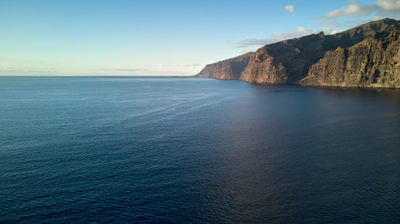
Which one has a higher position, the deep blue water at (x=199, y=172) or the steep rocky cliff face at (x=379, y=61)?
the steep rocky cliff face at (x=379, y=61)

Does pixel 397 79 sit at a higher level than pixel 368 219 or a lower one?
higher

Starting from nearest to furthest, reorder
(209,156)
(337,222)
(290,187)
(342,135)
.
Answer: (337,222) → (290,187) → (209,156) → (342,135)

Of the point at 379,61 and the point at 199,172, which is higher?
the point at 379,61

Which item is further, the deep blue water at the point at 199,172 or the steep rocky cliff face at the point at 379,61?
the steep rocky cliff face at the point at 379,61

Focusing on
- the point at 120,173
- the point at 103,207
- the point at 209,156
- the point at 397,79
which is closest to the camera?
the point at 103,207

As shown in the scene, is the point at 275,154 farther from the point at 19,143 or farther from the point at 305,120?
the point at 19,143

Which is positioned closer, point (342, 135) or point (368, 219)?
point (368, 219)

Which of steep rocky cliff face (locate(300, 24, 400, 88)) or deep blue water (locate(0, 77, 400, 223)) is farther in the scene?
steep rocky cliff face (locate(300, 24, 400, 88))

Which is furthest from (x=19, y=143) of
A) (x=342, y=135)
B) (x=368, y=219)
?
(x=342, y=135)

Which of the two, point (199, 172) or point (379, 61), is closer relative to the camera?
point (199, 172)

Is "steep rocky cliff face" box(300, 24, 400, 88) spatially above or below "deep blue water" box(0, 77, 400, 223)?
above
